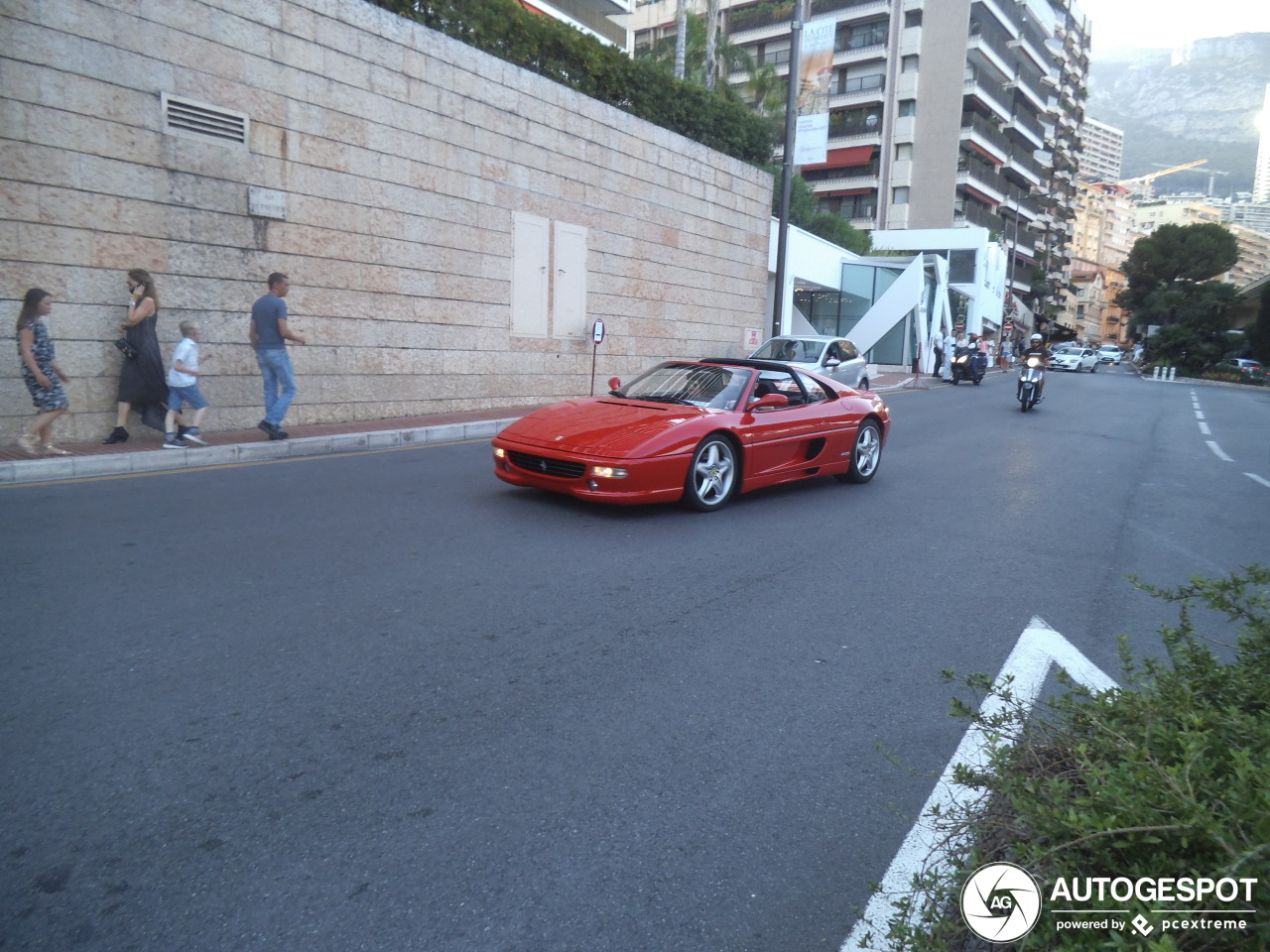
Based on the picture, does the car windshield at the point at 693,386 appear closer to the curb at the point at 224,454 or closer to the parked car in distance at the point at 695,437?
the parked car in distance at the point at 695,437

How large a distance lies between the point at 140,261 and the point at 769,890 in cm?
1031

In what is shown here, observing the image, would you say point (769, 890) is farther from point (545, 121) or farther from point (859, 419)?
point (545, 121)

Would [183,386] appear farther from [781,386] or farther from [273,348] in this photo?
[781,386]

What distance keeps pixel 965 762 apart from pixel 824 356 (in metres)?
15.3

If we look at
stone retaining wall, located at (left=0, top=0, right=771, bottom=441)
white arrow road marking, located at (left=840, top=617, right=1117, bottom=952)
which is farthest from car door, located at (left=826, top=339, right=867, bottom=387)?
white arrow road marking, located at (left=840, top=617, right=1117, bottom=952)

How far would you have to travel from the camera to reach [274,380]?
10297 mm

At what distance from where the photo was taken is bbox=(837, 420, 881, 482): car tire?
30.0ft

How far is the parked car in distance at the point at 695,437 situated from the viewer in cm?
685

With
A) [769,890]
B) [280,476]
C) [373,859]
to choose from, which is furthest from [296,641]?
[280,476]

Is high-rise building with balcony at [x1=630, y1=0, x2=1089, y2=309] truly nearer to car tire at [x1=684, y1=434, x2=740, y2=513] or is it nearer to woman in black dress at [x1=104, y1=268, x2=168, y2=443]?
woman in black dress at [x1=104, y1=268, x2=168, y2=443]

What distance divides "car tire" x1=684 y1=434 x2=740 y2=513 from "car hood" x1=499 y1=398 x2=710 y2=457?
0.97 ft

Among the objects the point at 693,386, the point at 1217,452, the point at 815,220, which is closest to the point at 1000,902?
the point at 693,386

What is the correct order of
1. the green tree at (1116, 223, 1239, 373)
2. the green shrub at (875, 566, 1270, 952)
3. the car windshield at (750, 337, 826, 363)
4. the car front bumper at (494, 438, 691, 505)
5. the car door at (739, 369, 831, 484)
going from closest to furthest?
the green shrub at (875, 566, 1270, 952) < the car front bumper at (494, 438, 691, 505) < the car door at (739, 369, 831, 484) < the car windshield at (750, 337, 826, 363) < the green tree at (1116, 223, 1239, 373)

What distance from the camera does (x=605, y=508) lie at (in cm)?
737
